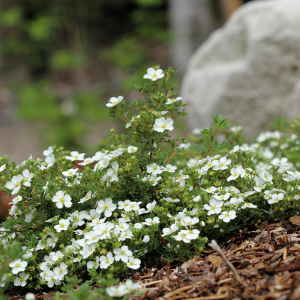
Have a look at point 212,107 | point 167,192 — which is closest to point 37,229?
point 167,192

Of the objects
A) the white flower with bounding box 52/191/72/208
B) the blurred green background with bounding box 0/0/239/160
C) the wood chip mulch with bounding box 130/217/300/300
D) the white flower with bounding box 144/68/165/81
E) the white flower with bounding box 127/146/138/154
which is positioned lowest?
A: the wood chip mulch with bounding box 130/217/300/300

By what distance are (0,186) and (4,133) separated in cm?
966

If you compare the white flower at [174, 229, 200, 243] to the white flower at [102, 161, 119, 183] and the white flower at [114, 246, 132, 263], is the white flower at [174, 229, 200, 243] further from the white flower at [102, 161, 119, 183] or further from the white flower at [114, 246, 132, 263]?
the white flower at [102, 161, 119, 183]

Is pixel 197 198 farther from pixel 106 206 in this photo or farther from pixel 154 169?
pixel 106 206

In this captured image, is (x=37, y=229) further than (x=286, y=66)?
No

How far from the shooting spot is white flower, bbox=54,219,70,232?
8.45 ft

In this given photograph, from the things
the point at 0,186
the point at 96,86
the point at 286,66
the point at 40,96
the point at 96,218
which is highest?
the point at 96,86

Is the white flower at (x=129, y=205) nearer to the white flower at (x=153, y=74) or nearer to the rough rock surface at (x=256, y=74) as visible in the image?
the white flower at (x=153, y=74)

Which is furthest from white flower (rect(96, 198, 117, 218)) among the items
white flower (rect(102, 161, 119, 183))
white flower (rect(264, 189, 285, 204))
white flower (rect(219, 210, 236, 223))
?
white flower (rect(264, 189, 285, 204))

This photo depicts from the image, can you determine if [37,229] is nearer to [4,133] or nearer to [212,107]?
[212,107]

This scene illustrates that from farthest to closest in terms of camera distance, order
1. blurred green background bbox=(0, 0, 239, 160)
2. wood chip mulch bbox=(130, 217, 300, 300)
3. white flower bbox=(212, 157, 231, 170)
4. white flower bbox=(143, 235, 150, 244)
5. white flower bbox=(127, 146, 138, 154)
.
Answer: blurred green background bbox=(0, 0, 239, 160) < white flower bbox=(212, 157, 231, 170) < white flower bbox=(127, 146, 138, 154) < white flower bbox=(143, 235, 150, 244) < wood chip mulch bbox=(130, 217, 300, 300)

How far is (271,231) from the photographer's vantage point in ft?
9.12

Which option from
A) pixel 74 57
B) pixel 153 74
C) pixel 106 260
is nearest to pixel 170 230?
pixel 106 260

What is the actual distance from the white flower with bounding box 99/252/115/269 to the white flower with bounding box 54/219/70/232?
263 mm
